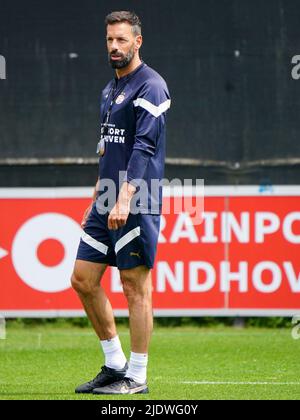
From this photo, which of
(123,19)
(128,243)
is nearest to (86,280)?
(128,243)

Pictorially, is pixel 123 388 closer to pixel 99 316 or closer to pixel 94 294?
pixel 99 316

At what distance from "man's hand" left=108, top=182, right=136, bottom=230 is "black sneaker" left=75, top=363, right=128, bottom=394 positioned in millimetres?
969

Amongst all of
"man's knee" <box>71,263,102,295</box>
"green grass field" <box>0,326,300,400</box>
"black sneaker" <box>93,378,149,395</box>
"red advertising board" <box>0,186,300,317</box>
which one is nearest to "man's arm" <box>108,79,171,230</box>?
"man's knee" <box>71,263,102,295</box>

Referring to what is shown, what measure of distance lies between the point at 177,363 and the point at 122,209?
246cm

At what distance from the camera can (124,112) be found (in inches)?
263

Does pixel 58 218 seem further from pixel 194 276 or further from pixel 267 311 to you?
pixel 267 311

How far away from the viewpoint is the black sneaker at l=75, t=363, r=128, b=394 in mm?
6795

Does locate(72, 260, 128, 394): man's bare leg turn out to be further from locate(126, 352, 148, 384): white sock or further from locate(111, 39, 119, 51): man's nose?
locate(111, 39, 119, 51): man's nose

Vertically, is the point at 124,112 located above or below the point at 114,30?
below

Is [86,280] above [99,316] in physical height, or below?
above

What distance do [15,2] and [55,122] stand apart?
46.3 inches

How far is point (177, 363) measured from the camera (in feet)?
28.1
